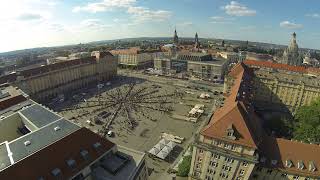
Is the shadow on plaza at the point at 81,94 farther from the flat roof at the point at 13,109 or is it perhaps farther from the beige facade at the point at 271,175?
the beige facade at the point at 271,175

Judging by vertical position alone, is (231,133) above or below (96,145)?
above

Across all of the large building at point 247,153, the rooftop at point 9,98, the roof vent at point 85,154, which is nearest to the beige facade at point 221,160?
the large building at point 247,153

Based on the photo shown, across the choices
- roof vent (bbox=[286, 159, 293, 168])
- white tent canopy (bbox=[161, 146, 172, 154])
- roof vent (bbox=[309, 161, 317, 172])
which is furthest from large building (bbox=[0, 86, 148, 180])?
roof vent (bbox=[309, 161, 317, 172])

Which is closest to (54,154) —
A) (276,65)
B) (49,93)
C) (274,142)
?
(274,142)

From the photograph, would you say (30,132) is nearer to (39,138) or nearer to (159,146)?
(39,138)

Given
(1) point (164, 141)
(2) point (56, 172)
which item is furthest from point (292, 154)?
(2) point (56, 172)

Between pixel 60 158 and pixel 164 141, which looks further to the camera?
pixel 164 141

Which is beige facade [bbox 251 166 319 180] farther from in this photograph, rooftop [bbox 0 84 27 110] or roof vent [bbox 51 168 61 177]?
rooftop [bbox 0 84 27 110]
